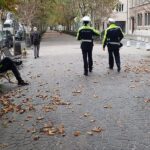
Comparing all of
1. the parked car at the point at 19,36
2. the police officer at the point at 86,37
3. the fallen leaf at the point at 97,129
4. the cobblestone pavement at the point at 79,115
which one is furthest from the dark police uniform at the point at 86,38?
the parked car at the point at 19,36

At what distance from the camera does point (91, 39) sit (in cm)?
1580

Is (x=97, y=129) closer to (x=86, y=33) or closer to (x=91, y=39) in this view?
(x=86, y=33)

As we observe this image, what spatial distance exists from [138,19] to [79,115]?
256 ft

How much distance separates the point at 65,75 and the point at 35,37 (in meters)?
10.3

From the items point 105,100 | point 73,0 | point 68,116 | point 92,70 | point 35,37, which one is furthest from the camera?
point 73,0

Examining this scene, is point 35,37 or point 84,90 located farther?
point 35,37

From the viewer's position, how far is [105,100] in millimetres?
10570

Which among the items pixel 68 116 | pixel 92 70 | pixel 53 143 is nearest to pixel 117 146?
pixel 53 143

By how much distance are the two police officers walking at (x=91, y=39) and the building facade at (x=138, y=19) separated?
54352mm

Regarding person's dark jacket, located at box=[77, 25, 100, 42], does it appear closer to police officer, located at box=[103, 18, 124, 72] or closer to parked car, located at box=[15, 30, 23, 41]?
police officer, located at box=[103, 18, 124, 72]

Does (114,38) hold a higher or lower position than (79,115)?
higher

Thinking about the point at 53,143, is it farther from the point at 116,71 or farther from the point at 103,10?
the point at 103,10

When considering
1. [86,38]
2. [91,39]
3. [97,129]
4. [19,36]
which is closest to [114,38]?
[91,39]

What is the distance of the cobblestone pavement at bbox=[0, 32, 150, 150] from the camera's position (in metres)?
7.11
